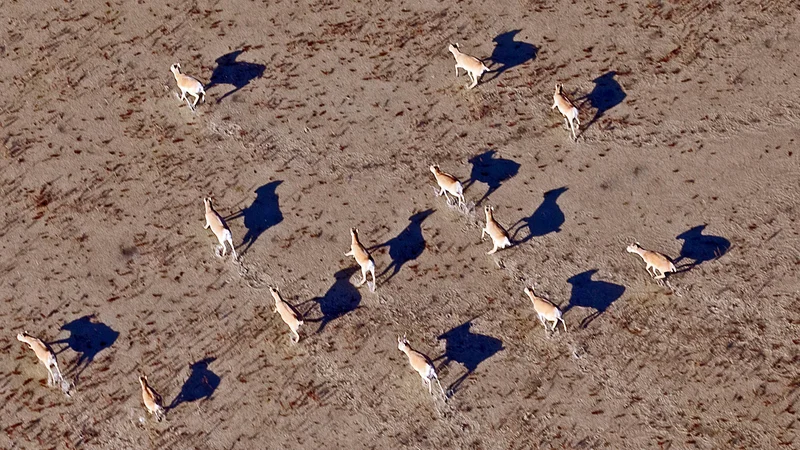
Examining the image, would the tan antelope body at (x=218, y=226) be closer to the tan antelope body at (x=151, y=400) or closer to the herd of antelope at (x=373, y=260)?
the herd of antelope at (x=373, y=260)

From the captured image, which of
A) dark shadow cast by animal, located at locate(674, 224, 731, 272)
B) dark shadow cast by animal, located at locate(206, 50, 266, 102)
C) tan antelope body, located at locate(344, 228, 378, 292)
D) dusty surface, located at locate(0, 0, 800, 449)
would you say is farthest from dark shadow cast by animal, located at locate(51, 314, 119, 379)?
dark shadow cast by animal, located at locate(674, 224, 731, 272)

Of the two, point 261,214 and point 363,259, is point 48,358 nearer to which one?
point 261,214

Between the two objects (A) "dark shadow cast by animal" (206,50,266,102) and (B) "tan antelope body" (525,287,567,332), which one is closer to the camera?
(B) "tan antelope body" (525,287,567,332)

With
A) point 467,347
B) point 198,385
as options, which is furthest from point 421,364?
point 198,385

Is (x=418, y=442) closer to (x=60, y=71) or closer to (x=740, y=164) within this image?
(x=740, y=164)

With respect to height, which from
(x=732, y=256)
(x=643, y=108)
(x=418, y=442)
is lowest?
(x=418, y=442)

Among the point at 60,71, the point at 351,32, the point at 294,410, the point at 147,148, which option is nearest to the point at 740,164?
the point at 351,32

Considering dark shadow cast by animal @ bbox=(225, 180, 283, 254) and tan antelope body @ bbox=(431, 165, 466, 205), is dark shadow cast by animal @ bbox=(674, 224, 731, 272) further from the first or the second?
dark shadow cast by animal @ bbox=(225, 180, 283, 254)
